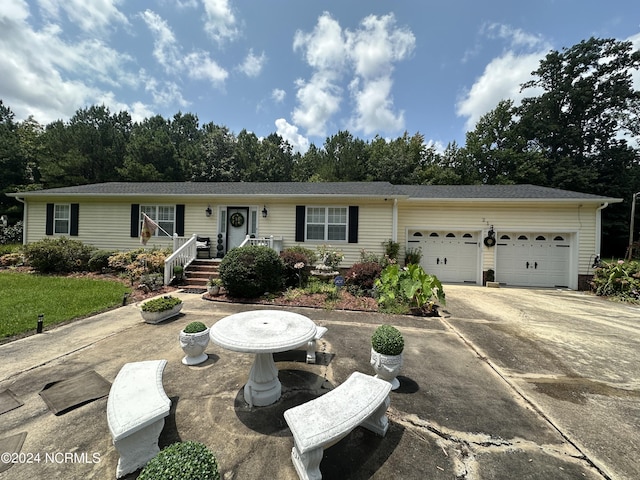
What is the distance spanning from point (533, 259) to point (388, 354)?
401 inches

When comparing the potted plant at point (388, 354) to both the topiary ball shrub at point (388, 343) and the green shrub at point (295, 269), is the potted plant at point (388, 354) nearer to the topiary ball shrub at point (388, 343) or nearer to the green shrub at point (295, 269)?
the topiary ball shrub at point (388, 343)

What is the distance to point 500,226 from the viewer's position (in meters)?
9.48

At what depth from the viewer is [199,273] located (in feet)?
27.4

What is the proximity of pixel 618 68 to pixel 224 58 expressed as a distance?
1177 inches

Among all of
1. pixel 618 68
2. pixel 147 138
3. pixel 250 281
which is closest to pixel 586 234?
pixel 250 281

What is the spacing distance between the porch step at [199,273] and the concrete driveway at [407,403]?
279 centimetres

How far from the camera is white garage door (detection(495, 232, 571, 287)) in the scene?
934cm

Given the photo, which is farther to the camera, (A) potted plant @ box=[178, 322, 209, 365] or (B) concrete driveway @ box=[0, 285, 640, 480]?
(A) potted plant @ box=[178, 322, 209, 365]

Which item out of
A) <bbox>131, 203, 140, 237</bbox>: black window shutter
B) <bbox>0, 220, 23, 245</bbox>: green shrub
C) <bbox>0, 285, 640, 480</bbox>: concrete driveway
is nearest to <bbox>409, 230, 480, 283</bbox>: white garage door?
<bbox>0, 285, 640, 480</bbox>: concrete driveway

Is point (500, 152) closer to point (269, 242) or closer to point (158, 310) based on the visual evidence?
point (269, 242)

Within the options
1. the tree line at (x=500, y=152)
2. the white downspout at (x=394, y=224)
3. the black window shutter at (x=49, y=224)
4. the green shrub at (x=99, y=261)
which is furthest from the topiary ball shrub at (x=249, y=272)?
the tree line at (x=500, y=152)

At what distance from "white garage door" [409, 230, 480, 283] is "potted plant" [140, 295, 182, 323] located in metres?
8.55

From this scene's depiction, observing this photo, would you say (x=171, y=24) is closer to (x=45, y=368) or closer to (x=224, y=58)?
(x=224, y=58)

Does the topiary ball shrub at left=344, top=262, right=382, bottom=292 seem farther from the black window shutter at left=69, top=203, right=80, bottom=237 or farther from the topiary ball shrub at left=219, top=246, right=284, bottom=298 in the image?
the black window shutter at left=69, top=203, right=80, bottom=237
